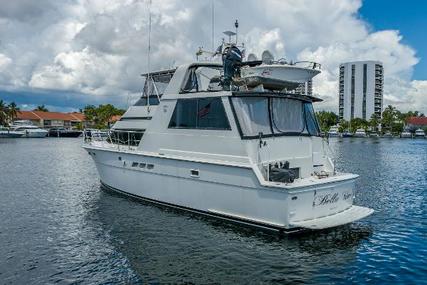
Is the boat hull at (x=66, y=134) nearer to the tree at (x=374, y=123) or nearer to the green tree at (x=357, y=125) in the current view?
the green tree at (x=357, y=125)

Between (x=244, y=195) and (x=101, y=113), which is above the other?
(x=101, y=113)

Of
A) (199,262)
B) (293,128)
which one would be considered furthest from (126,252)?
(293,128)

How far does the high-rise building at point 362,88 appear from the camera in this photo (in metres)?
171

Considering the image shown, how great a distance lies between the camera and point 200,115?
13812 mm

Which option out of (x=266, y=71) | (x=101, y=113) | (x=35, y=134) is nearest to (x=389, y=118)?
(x=101, y=113)

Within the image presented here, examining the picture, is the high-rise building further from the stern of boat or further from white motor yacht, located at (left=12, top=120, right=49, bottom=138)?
the stern of boat

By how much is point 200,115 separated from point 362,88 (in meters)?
173

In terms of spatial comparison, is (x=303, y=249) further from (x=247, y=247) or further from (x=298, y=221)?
(x=247, y=247)

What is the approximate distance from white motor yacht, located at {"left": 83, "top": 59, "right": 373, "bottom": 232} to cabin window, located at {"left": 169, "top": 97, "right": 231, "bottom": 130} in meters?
0.03

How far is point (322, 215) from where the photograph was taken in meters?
11.9

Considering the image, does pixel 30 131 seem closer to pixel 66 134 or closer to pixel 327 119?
pixel 66 134

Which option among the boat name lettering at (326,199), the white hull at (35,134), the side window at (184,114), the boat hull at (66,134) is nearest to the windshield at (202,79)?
the side window at (184,114)

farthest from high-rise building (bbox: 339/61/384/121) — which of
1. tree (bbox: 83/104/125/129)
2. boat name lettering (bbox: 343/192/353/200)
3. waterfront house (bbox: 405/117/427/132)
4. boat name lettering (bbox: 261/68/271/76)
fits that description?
boat name lettering (bbox: 343/192/353/200)

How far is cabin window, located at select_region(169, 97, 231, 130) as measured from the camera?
517 inches
